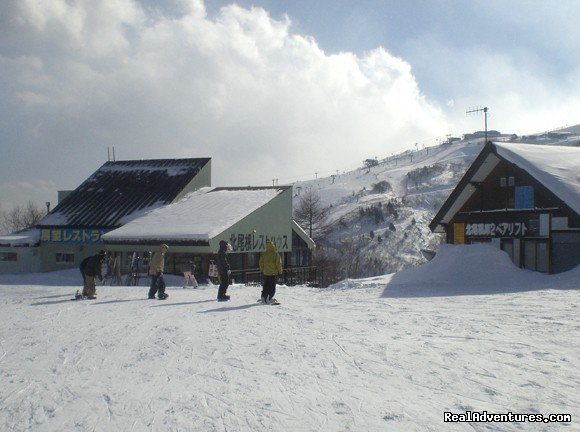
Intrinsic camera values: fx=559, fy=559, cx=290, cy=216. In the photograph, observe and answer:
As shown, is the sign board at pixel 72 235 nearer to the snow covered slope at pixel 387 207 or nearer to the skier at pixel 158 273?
the skier at pixel 158 273

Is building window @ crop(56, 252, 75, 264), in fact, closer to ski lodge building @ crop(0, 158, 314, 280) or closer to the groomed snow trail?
ski lodge building @ crop(0, 158, 314, 280)

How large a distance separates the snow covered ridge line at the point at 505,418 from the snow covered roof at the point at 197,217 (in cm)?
1923

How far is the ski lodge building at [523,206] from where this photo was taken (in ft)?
68.4

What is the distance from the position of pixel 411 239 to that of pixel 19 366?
6991 cm

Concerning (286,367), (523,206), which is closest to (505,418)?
(286,367)

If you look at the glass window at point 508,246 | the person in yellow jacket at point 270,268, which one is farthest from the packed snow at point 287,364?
the glass window at point 508,246

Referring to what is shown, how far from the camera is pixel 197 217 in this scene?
27438 millimetres

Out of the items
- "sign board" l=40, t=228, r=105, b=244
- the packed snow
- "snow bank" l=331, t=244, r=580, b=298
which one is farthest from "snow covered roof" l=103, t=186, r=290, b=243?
the packed snow

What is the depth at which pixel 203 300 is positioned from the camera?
15.5 meters

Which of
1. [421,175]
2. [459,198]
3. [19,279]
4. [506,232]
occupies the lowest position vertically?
[19,279]

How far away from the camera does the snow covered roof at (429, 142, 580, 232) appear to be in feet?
68.3

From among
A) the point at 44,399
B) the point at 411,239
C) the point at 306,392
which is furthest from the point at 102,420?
the point at 411,239

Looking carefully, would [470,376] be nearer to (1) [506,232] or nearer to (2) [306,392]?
(2) [306,392]

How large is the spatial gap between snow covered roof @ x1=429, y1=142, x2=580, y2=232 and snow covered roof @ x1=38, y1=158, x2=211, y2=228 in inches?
605
